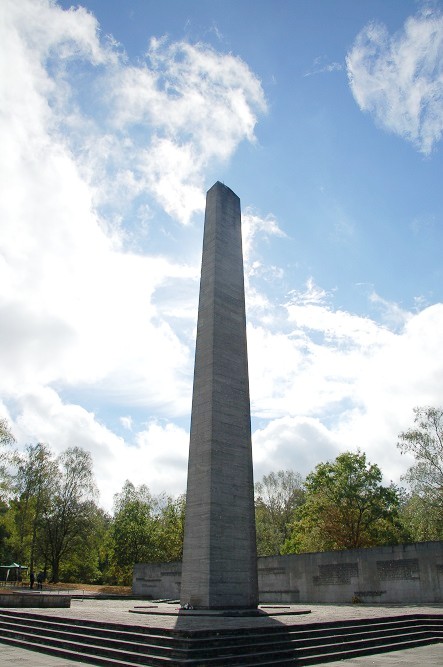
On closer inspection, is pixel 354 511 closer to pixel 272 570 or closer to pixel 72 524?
pixel 272 570

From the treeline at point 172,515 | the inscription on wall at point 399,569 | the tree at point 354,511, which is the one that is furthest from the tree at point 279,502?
the inscription on wall at point 399,569

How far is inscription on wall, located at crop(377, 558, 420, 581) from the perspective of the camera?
767 inches

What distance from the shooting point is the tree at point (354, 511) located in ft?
108

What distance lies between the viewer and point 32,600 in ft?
58.3

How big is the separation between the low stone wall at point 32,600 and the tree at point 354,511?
19503mm

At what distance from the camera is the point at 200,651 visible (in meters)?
8.27

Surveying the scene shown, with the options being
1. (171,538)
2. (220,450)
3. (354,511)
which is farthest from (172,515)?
(220,450)

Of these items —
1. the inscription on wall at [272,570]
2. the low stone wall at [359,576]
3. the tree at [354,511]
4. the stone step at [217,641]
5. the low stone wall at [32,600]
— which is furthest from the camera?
the tree at [354,511]

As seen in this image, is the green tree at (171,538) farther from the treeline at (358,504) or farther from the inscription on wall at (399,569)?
the inscription on wall at (399,569)

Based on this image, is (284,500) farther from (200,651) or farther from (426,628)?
(200,651)

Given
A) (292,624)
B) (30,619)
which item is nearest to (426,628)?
(292,624)

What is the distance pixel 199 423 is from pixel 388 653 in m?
7.76

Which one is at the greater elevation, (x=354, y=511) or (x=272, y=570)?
(x=354, y=511)

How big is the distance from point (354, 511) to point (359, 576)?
1239 cm
